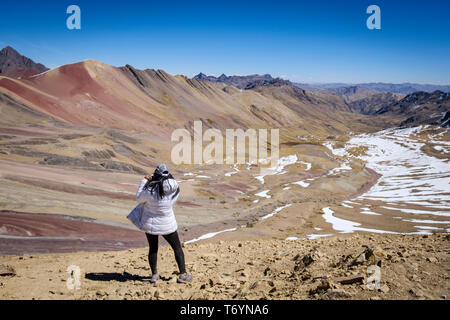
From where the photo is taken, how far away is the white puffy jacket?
24.6 ft

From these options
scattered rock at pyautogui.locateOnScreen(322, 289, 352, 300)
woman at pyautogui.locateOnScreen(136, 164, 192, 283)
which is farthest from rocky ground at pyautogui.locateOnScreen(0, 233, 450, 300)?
woman at pyautogui.locateOnScreen(136, 164, 192, 283)

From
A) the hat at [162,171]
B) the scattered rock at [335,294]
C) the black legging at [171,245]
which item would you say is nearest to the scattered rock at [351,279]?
the scattered rock at [335,294]

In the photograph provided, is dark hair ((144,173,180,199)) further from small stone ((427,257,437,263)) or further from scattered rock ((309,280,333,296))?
small stone ((427,257,437,263))

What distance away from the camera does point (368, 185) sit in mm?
77750

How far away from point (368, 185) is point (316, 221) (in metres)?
45.7

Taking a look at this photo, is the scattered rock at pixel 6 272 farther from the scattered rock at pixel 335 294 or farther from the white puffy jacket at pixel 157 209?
the scattered rock at pixel 335 294

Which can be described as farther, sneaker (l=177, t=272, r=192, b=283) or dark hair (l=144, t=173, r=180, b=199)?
sneaker (l=177, t=272, r=192, b=283)

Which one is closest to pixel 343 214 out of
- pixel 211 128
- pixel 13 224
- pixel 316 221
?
pixel 316 221

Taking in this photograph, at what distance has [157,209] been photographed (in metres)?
7.60

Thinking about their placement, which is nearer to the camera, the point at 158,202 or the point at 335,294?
the point at 335,294

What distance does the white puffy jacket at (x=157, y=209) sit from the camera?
7492 millimetres

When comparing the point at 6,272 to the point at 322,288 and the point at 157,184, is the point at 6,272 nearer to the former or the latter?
the point at 157,184

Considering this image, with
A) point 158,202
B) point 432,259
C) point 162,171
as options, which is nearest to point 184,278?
point 158,202
